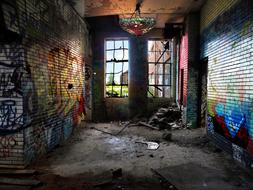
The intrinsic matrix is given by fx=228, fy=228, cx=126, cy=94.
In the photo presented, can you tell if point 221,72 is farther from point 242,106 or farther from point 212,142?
point 212,142

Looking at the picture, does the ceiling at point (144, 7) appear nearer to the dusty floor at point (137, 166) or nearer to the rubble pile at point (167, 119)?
the rubble pile at point (167, 119)

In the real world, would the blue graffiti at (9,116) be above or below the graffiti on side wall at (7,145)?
above

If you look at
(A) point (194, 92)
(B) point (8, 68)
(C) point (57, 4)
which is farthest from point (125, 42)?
(B) point (8, 68)

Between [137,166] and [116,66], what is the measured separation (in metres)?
7.86

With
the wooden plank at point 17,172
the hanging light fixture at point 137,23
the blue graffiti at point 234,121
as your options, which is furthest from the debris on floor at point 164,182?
the hanging light fixture at point 137,23

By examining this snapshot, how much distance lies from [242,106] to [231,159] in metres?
1.31

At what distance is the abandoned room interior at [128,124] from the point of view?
13.8ft

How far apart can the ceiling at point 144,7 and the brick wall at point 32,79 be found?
1265 mm

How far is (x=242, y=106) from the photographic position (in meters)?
4.69

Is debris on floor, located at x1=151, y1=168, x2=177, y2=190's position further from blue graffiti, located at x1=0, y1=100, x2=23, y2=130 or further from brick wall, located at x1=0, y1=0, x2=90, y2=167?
blue graffiti, located at x1=0, y1=100, x2=23, y2=130

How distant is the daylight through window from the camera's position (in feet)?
38.9

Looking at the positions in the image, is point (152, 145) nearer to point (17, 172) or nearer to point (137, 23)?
point (17, 172)

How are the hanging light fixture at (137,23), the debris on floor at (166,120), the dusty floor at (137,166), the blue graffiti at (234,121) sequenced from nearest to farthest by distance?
the dusty floor at (137,166) < the blue graffiti at (234,121) < the hanging light fixture at (137,23) < the debris on floor at (166,120)

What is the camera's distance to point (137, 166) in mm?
4770
